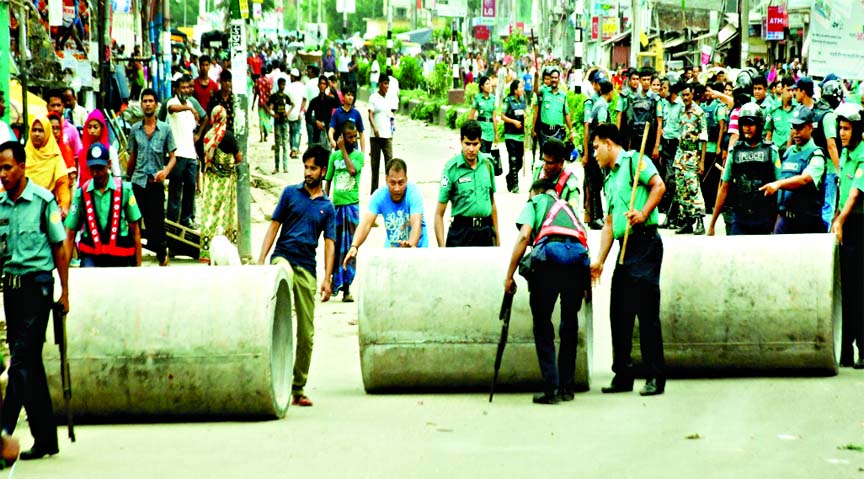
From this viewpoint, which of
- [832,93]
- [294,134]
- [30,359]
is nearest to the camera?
[30,359]

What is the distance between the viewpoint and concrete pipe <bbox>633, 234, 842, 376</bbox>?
10.0m

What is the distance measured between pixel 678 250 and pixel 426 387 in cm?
190

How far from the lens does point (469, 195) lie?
1152cm

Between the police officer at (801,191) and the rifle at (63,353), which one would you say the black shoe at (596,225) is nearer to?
the police officer at (801,191)

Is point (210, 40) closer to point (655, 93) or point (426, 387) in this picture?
point (655, 93)

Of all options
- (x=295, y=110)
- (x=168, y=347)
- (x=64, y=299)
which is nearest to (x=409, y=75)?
(x=295, y=110)

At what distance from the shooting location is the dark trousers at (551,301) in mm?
9258

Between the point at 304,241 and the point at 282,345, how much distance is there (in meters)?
0.68

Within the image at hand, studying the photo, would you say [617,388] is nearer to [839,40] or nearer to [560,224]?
[560,224]

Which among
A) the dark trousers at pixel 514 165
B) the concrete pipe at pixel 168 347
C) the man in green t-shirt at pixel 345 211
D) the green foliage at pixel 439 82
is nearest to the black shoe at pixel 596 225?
the dark trousers at pixel 514 165

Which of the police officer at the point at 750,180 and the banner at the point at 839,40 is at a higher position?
the banner at the point at 839,40

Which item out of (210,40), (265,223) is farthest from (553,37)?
(265,223)

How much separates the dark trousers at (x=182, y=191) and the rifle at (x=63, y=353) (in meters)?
8.92

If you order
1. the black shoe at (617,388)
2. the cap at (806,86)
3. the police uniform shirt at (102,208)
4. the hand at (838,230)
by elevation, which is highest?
the cap at (806,86)
